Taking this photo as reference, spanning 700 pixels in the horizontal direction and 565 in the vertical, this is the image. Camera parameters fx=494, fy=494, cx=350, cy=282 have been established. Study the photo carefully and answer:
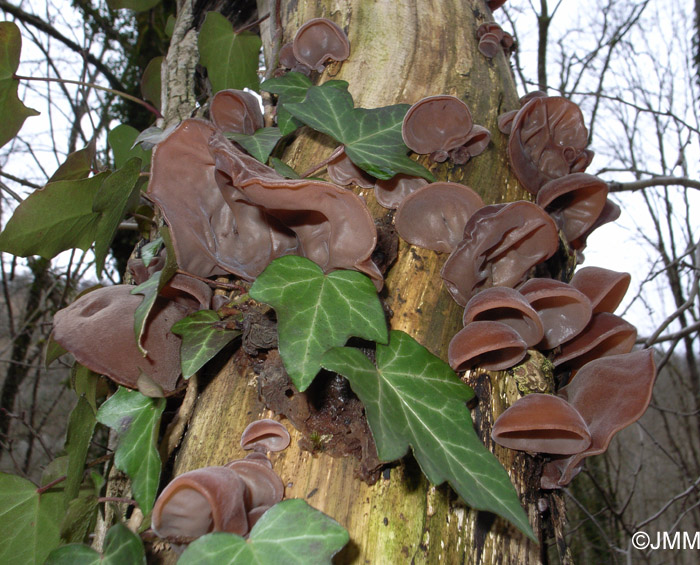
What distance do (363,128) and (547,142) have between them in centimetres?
68

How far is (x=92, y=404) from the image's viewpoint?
1368 mm

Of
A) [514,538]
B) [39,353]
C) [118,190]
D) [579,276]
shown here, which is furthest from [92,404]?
[39,353]

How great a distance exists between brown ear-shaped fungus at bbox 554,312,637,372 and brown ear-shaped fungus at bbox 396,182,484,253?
1.53 feet

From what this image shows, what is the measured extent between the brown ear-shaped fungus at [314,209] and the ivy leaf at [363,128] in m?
0.28

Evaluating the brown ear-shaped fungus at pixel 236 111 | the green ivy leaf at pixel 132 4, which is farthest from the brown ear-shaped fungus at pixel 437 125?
the green ivy leaf at pixel 132 4

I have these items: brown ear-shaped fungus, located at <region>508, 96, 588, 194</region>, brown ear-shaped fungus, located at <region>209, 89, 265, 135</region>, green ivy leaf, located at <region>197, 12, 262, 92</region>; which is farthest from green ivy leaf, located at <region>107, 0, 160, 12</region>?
brown ear-shaped fungus, located at <region>508, 96, 588, 194</region>

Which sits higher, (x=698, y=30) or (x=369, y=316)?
(x=698, y=30)

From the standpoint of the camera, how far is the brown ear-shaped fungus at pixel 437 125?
1.46 meters

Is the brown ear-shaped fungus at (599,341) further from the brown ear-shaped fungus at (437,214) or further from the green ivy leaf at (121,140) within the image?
the green ivy leaf at (121,140)

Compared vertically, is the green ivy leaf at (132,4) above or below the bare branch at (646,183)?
below

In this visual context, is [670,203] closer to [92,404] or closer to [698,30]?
[698,30]

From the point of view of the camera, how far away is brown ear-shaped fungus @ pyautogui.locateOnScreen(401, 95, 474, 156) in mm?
1460

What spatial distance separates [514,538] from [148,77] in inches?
109

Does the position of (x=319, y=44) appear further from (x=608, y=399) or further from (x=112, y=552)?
(x=112, y=552)
